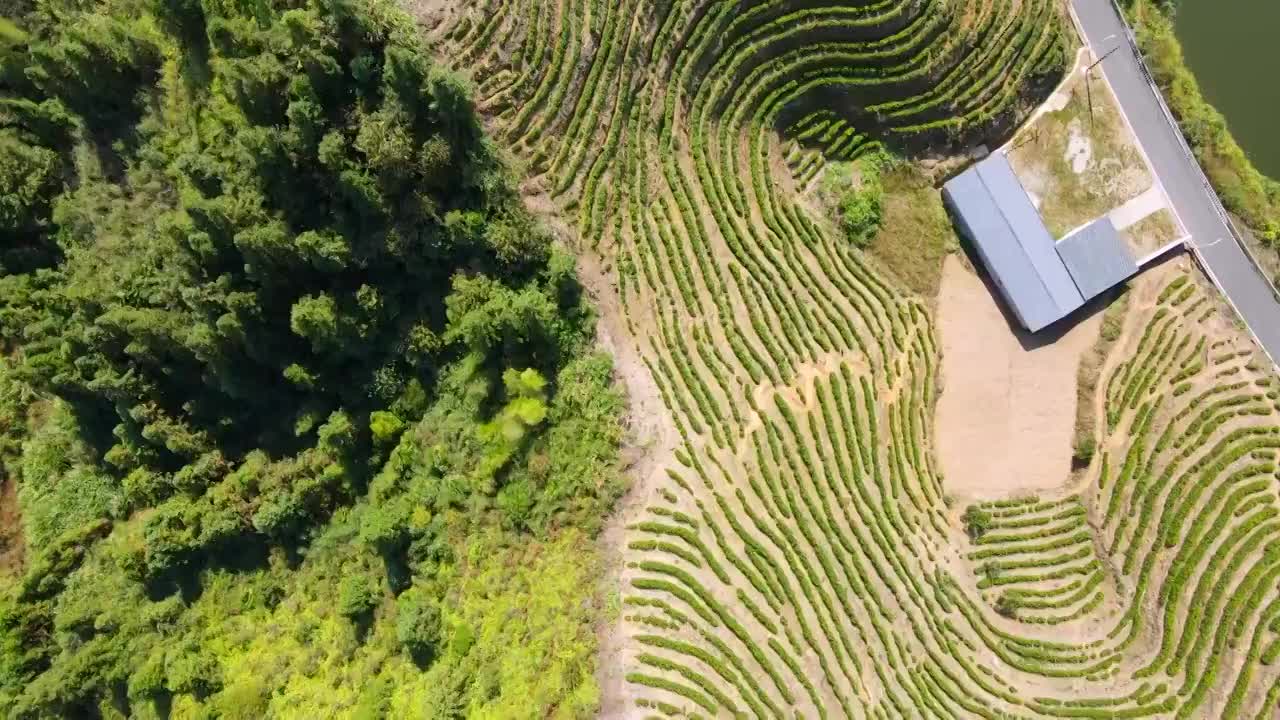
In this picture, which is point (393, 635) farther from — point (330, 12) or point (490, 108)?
point (330, 12)

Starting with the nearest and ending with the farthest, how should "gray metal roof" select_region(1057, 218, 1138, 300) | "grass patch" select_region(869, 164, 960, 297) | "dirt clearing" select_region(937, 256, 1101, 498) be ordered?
"gray metal roof" select_region(1057, 218, 1138, 300)
"dirt clearing" select_region(937, 256, 1101, 498)
"grass patch" select_region(869, 164, 960, 297)

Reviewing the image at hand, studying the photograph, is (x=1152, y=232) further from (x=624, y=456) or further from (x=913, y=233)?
(x=624, y=456)

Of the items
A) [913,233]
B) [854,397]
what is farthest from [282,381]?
[913,233]

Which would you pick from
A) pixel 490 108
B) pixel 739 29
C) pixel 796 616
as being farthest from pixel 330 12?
pixel 796 616

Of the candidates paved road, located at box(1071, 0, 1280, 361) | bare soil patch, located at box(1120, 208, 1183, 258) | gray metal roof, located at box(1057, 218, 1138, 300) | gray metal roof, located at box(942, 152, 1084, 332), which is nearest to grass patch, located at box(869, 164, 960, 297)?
gray metal roof, located at box(942, 152, 1084, 332)

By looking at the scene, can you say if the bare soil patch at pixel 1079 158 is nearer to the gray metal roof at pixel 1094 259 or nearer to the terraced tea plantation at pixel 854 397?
the gray metal roof at pixel 1094 259

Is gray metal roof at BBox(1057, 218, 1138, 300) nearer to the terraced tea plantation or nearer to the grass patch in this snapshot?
the terraced tea plantation

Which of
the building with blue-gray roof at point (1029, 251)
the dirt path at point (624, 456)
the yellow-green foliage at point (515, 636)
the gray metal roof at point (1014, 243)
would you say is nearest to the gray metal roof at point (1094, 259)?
the building with blue-gray roof at point (1029, 251)
